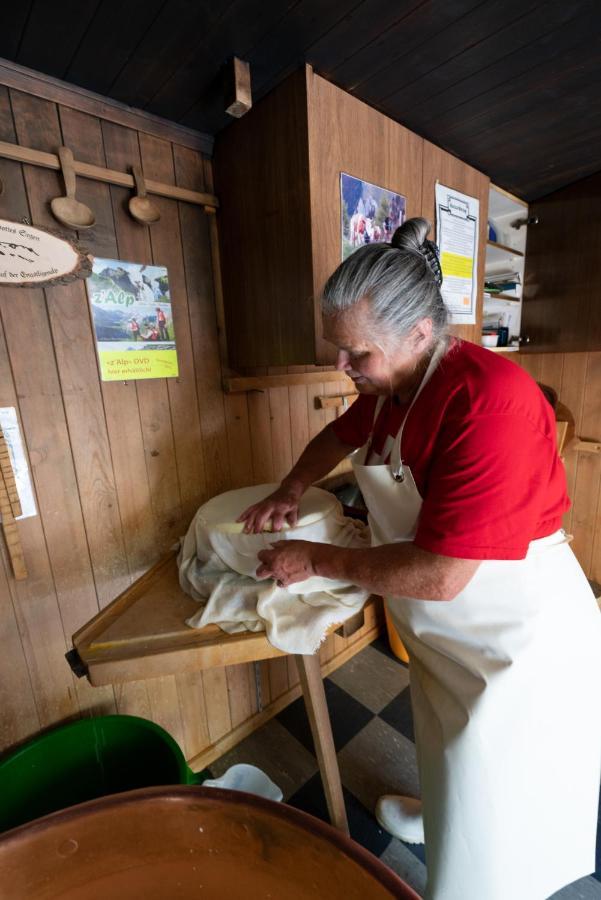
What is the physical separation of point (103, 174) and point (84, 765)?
4.82 ft

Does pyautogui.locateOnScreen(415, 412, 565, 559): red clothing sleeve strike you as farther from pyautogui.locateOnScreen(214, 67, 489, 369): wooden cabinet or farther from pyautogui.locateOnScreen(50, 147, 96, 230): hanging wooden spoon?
pyautogui.locateOnScreen(50, 147, 96, 230): hanging wooden spoon

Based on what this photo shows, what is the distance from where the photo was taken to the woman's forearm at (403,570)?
2.11ft

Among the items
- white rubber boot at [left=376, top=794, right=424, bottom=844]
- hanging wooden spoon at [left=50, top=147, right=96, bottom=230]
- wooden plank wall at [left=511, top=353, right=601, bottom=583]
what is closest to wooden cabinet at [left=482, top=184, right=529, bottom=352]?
wooden plank wall at [left=511, top=353, right=601, bottom=583]

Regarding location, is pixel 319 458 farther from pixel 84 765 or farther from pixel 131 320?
pixel 84 765

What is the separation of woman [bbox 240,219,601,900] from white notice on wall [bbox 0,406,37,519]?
569 mm

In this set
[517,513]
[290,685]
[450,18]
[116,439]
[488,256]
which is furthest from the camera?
[488,256]

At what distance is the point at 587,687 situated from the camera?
0.80m

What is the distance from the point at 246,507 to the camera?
0.99m

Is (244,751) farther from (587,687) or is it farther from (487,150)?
(487,150)

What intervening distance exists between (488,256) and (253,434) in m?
1.43

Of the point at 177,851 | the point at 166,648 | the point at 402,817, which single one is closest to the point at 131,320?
the point at 166,648

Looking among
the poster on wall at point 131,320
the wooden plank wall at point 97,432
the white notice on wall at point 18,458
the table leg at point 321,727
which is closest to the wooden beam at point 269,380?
the wooden plank wall at point 97,432

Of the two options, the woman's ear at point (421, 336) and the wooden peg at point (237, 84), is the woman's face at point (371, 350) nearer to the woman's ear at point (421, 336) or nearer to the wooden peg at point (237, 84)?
the woman's ear at point (421, 336)

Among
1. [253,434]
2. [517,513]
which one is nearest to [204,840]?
[517,513]
